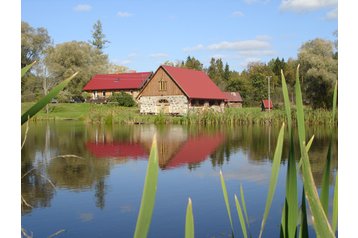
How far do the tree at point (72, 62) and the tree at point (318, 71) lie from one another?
49.1 feet

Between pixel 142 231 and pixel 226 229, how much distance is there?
412 cm

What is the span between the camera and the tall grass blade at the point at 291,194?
0.60 metres

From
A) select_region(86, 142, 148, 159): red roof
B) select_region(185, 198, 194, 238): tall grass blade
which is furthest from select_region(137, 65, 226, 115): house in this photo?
select_region(185, 198, 194, 238): tall grass blade

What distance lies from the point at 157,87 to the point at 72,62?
7896mm

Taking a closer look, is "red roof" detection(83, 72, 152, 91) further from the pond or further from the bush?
the pond

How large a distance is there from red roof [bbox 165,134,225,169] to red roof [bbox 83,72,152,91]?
836 inches

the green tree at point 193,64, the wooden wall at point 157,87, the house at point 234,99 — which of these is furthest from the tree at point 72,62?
the house at point 234,99

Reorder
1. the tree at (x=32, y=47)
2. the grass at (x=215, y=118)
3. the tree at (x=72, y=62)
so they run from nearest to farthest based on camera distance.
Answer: the grass at (x=215, y=118) < the tree at (x=32, y=47) < the tree at (x=72, y=62)

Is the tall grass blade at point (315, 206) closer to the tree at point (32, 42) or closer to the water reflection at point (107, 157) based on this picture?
the water reflection at point (107, 157)

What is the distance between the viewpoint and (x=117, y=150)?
36.0 ft

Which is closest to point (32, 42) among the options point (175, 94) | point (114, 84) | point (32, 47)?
point (32, 47)

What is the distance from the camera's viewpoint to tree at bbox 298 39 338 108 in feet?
68.3
